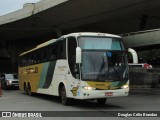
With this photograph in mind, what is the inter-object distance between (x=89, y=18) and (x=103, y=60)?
909 inches

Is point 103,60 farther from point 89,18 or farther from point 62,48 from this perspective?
point 89,18

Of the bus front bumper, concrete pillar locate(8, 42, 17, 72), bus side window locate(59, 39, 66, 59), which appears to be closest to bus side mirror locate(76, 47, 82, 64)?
the bus front bumper

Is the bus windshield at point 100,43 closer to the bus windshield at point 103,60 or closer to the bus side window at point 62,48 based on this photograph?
the bus windshield at point 103,60

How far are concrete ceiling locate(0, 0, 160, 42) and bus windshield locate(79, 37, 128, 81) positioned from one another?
15920 millimetres

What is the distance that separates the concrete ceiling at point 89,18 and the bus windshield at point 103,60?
15920mm

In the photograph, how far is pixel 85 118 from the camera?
13562 mm

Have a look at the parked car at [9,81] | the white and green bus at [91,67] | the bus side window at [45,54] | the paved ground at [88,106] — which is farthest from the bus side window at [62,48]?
the parked car at [9,81]

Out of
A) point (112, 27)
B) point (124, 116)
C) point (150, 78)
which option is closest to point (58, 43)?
point (124, 116)

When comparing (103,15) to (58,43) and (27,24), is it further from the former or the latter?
(58,43)

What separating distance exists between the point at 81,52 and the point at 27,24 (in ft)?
101

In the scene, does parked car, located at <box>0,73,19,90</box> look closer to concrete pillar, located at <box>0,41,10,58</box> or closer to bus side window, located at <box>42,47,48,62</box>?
bus side window, located at <box>42,47,48,62</box>

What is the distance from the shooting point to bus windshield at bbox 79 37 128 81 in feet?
56.3

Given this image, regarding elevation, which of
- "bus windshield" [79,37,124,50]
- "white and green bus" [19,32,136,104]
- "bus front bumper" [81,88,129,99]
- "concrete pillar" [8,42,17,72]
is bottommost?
"bus front bumper" [81,88,129,99]

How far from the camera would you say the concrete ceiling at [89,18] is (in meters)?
34.9
